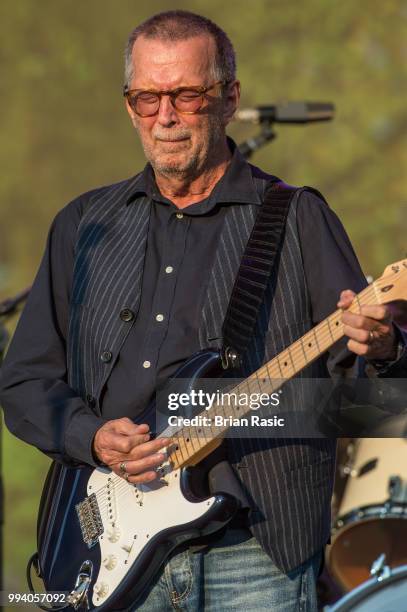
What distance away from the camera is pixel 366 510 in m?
4.62

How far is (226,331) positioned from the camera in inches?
103

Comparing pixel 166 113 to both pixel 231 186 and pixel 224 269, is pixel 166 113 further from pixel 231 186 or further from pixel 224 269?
pixel 224 269

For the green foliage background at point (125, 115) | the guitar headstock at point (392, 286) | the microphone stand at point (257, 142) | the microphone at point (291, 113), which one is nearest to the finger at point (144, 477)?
the guitar headstock at point (392, 286)

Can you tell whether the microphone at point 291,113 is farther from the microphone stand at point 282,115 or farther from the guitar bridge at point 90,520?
the guitar bridge at point 90,520

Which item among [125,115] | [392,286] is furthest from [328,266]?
[125,115]

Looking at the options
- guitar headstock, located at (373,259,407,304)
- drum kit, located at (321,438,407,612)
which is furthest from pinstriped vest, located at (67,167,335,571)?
drum kit, located at (321,438,407,612)

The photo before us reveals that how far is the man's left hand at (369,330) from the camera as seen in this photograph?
2.29 m

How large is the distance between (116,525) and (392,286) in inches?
36.3

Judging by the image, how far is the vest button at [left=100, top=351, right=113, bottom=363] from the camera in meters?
2.77

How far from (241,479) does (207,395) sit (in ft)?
0.70

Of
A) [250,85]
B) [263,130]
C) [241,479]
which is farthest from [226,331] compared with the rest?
[250,85]

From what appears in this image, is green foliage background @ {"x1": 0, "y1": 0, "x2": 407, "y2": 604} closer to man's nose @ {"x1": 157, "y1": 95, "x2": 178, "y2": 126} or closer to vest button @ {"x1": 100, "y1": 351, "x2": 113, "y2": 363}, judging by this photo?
man's nose @ {"x1": 157, "y1": 95, "x2": 178, "y2": 126}

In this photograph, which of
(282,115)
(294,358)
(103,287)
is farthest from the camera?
(282,115)

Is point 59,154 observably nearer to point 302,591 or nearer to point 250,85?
point 250,85
